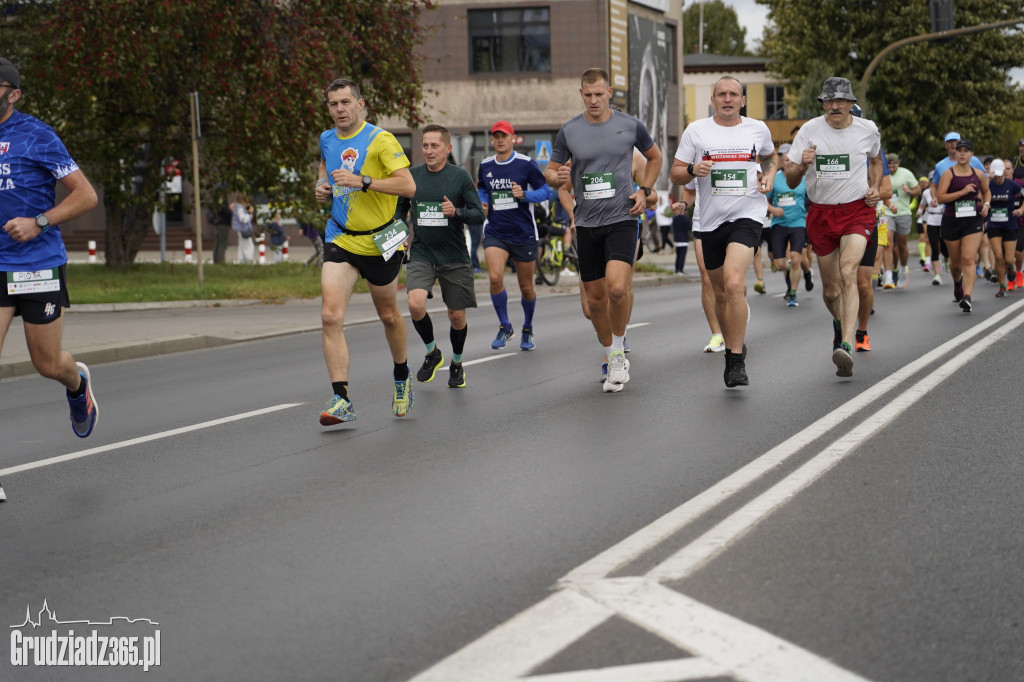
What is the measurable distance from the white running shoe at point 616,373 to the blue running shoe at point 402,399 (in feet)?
5.36

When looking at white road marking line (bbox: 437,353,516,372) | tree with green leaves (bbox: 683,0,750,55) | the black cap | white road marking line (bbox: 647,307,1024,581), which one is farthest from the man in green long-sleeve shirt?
tree with green leaves (bbox: 683,0,750,55)

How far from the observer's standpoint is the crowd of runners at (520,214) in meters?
7.28

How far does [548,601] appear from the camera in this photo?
15.3ft

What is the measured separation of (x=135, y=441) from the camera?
28.3 ft

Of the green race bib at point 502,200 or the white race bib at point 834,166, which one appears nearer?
the white race bib at point 834,166

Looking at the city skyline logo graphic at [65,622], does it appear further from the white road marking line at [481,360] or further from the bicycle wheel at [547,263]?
the bicycle wheel at [547,263]

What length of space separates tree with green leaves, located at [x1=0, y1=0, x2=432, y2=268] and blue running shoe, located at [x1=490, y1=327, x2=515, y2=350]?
10.4 m

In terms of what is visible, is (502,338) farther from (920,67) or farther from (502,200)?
(920,67)

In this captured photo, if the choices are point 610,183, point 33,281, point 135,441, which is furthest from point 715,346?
point 33,281

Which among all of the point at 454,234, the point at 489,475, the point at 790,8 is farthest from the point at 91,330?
the point at 790,8

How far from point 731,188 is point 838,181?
4.59 feet

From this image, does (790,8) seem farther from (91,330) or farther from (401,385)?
(401,385)

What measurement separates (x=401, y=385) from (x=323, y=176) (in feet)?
4.54

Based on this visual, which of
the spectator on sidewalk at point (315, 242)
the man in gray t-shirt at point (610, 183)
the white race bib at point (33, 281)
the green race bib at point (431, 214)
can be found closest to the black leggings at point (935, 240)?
the spectator on sidewalk at point (315, 242)
